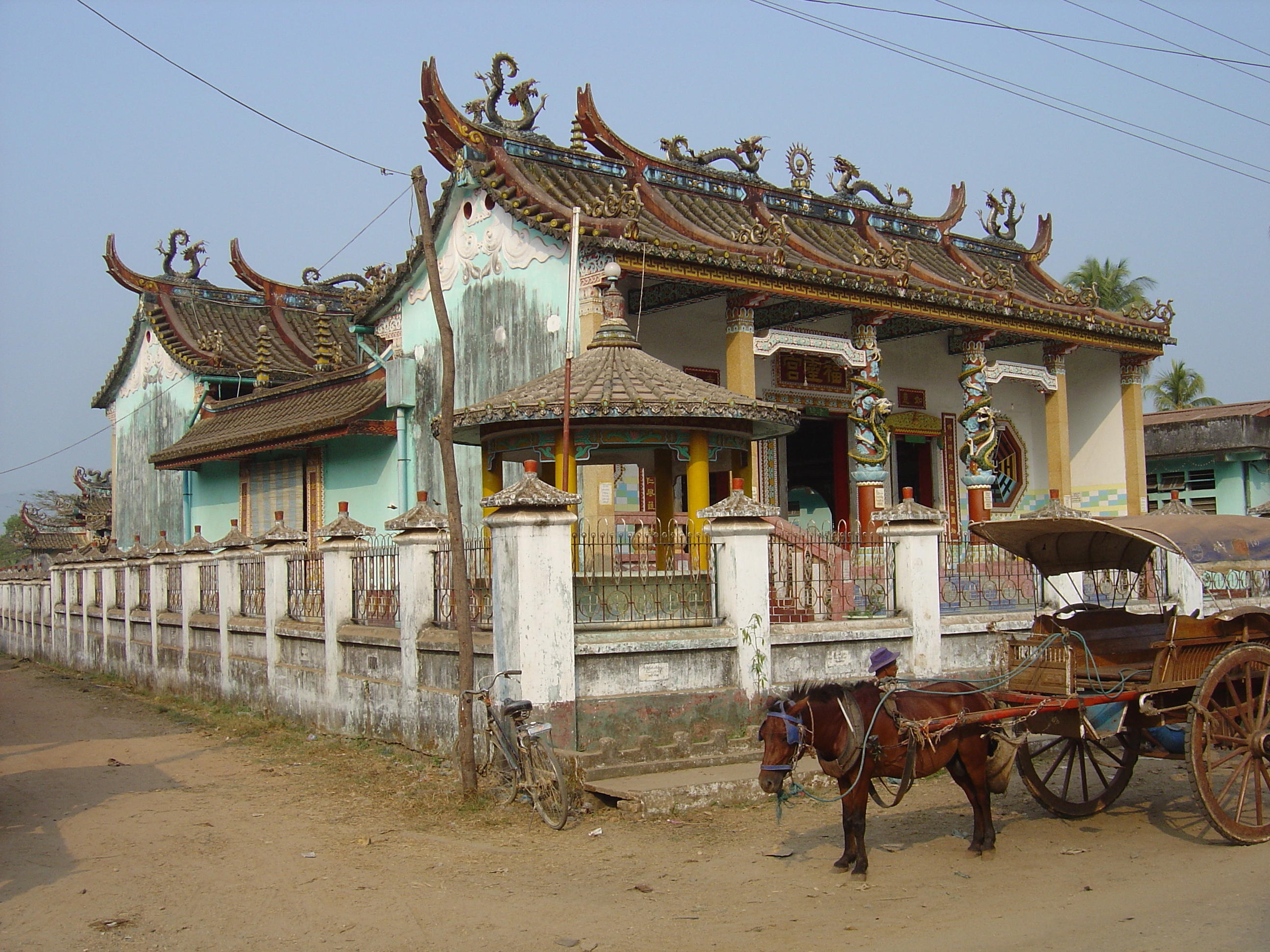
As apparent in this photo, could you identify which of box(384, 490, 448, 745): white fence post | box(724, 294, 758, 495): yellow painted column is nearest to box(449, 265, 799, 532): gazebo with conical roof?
box(384, 490, 448, 745): white fence post

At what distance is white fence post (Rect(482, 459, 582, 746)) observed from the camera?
345 inches

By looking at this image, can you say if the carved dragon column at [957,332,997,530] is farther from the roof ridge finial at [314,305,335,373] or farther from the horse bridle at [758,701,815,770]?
the horse bridle at [758,701,815,770]

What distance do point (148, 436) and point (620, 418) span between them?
19.0 meters

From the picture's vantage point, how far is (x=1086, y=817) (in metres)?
7.98

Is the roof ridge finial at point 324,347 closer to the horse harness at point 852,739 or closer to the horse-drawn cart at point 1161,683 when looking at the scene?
the horse-drawn cart at point 1161,683

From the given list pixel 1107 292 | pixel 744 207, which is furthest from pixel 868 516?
pixel 1107 292

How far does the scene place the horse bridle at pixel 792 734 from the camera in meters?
6.38

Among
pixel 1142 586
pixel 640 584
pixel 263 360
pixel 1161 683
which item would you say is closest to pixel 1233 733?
pixel 1161 683

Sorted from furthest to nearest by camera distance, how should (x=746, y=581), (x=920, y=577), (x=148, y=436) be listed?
(x=148, y=436), (x=920, y=577), (x=746, y=581)

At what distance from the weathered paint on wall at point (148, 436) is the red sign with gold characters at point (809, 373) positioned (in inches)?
505

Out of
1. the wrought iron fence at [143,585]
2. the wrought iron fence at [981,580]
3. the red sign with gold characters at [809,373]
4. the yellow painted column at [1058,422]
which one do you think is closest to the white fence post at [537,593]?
the wrought iron fence at [981,580]

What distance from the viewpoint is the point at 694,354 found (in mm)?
16641

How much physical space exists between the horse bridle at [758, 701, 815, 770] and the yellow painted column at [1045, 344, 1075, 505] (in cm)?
1334

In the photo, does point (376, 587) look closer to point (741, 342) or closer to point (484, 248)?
point (741, 342)
